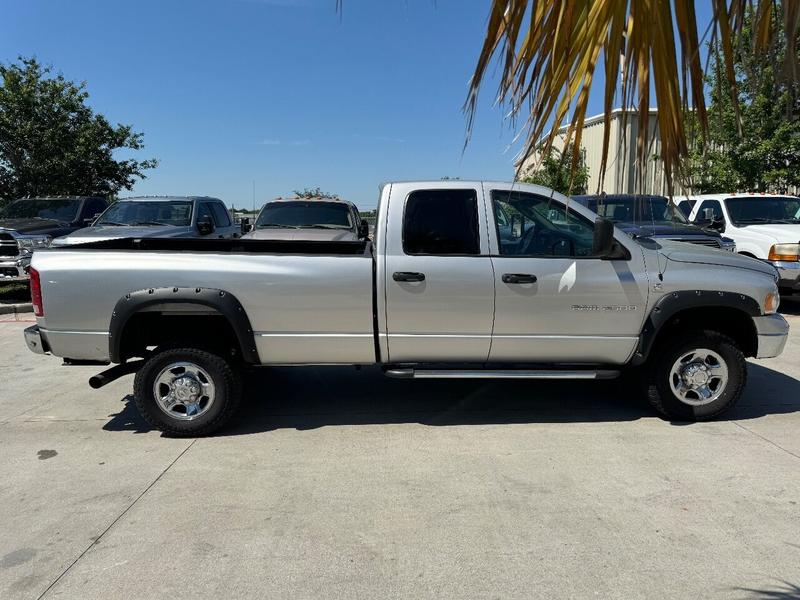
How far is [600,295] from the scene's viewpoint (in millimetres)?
4570

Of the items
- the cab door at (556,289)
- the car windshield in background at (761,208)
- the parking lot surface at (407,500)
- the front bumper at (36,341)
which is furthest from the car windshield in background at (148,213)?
the car windshield in background at (761,208)

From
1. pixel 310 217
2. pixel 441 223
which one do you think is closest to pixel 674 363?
pixel 441 223

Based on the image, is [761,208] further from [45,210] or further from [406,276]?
[45,210]

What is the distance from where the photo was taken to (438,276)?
452 centimetres

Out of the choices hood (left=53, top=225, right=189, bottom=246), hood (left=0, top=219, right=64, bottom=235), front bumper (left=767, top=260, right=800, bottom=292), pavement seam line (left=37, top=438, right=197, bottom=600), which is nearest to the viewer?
pavement seam line (left=37, top=438, right=197, bottom=600)

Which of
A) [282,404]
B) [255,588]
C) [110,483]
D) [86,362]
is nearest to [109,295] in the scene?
[86,362]

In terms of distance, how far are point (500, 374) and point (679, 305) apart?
4.85ft

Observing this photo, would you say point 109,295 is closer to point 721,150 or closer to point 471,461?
point 471,461

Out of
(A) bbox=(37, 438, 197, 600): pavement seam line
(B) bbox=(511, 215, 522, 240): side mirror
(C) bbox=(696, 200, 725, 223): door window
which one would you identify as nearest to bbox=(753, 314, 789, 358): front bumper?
(B) bbox=(511, 215, 522, 240): side mirror

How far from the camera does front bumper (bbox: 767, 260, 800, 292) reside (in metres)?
8.94

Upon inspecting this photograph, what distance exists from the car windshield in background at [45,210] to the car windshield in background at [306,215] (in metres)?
5.12

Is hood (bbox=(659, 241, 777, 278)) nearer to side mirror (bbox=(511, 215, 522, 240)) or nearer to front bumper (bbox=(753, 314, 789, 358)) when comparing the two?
front bumper (bbox=(753, 314, 789, 358))

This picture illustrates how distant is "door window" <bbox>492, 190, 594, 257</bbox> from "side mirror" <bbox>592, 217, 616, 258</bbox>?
0.21 metres

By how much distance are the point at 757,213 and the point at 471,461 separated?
893 cm
